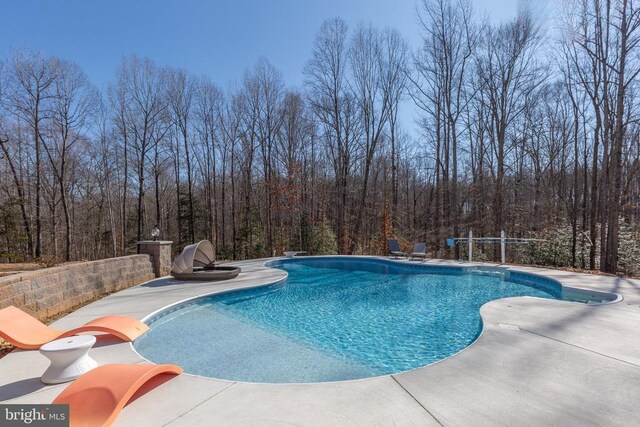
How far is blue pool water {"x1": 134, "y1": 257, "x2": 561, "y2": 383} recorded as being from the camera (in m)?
3.60

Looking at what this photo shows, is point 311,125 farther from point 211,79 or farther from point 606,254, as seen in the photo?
point 606,254

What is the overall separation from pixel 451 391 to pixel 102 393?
2534mm

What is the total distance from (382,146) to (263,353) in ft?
57.4

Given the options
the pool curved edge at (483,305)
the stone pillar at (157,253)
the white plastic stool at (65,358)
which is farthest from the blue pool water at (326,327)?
the stone pillar at (157,253)

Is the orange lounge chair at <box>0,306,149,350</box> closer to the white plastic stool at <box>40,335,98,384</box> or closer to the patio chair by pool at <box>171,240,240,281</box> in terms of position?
the white plastic stool at <box>40,335,98,384</box>

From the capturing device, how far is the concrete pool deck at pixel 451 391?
2.13 m

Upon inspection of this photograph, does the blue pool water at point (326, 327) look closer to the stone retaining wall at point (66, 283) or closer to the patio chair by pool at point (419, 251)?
the stone retaining wall at point (66, 283)


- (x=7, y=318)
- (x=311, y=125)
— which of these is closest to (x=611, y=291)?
(x=7, y=318)

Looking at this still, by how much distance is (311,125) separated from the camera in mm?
19500

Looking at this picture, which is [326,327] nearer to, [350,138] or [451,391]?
A: [451,391]

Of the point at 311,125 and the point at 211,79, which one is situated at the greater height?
the point at 211,79

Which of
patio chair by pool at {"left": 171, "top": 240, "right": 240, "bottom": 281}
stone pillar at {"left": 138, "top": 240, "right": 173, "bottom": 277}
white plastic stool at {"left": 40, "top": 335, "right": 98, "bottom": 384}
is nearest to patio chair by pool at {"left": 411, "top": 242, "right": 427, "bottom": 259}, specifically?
patio chair by pool at {"left": 171, "top": 240, "right": 240, "bottom": 281}

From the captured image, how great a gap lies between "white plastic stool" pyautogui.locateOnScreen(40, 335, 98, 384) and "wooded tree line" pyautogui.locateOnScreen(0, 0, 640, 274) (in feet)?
38.8

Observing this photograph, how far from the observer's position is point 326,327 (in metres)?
5.09
